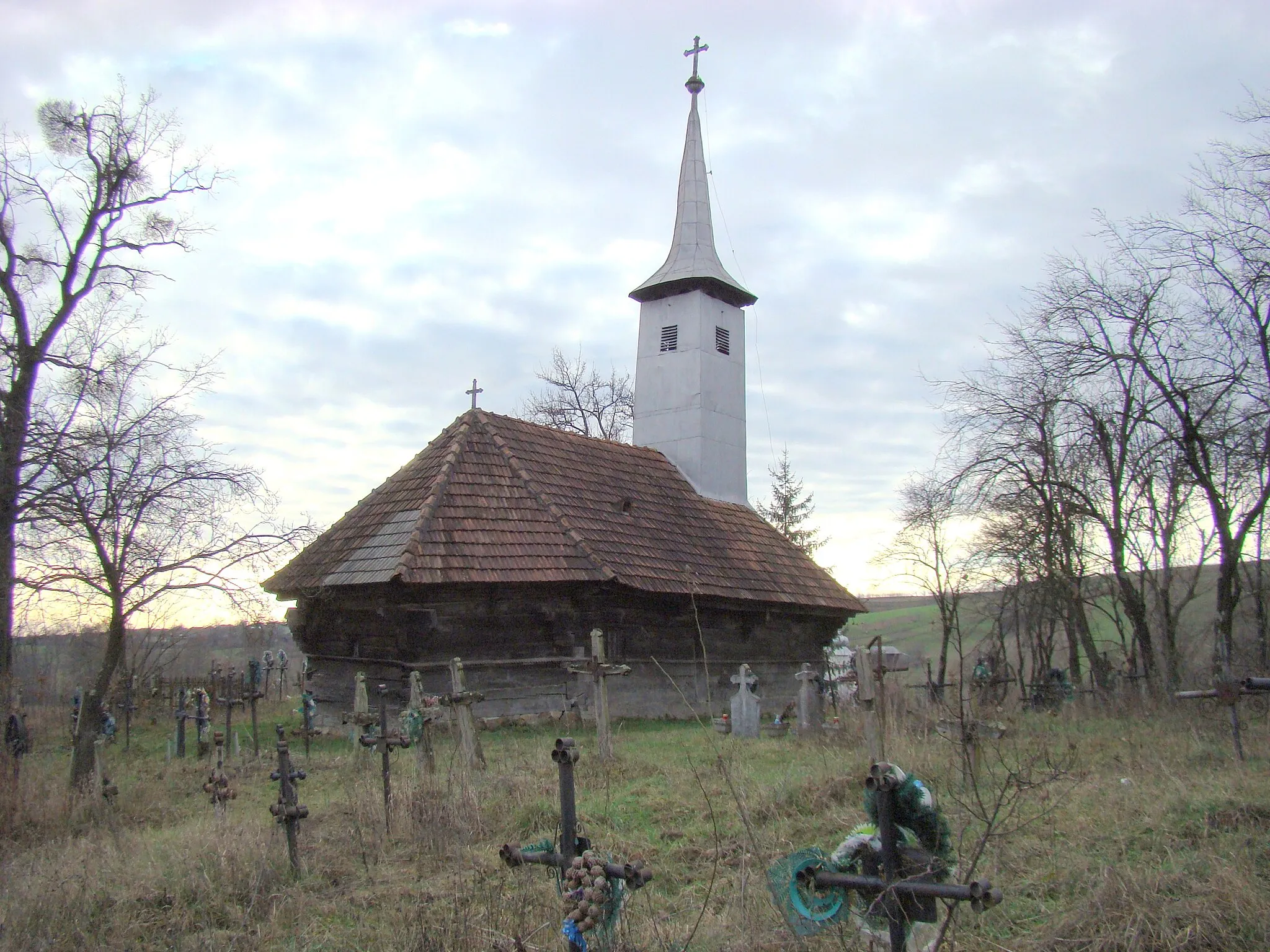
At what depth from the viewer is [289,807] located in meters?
6.21

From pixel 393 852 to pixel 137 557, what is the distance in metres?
7.83

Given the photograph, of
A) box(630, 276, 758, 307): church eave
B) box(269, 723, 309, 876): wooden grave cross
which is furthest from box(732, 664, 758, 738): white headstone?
box(630, 276, 758, 307): church eave

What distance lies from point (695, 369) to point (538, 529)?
7.92 meters

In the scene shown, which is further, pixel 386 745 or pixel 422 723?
pixel 422 723

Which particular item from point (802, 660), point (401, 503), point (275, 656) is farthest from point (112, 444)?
point (275, 656)

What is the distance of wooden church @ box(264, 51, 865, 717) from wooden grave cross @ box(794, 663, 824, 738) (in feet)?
4.94

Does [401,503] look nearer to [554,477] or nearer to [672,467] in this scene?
[554,477]

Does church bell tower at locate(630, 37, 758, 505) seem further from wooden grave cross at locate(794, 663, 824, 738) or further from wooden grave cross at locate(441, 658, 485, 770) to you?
wooden grave cross at locate(441, 658, 485, 770)

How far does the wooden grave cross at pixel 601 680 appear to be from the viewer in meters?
10.5

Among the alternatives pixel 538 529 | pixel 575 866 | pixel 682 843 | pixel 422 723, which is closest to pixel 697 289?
pixel 538 529

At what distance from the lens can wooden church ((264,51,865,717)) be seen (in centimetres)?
1444

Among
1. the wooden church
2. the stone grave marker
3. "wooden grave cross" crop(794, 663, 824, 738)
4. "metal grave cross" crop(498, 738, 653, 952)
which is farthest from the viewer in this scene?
the wooden church

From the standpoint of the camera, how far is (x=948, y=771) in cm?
746

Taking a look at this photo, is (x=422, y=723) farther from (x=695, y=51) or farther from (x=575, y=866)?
(x=695, y=51)
